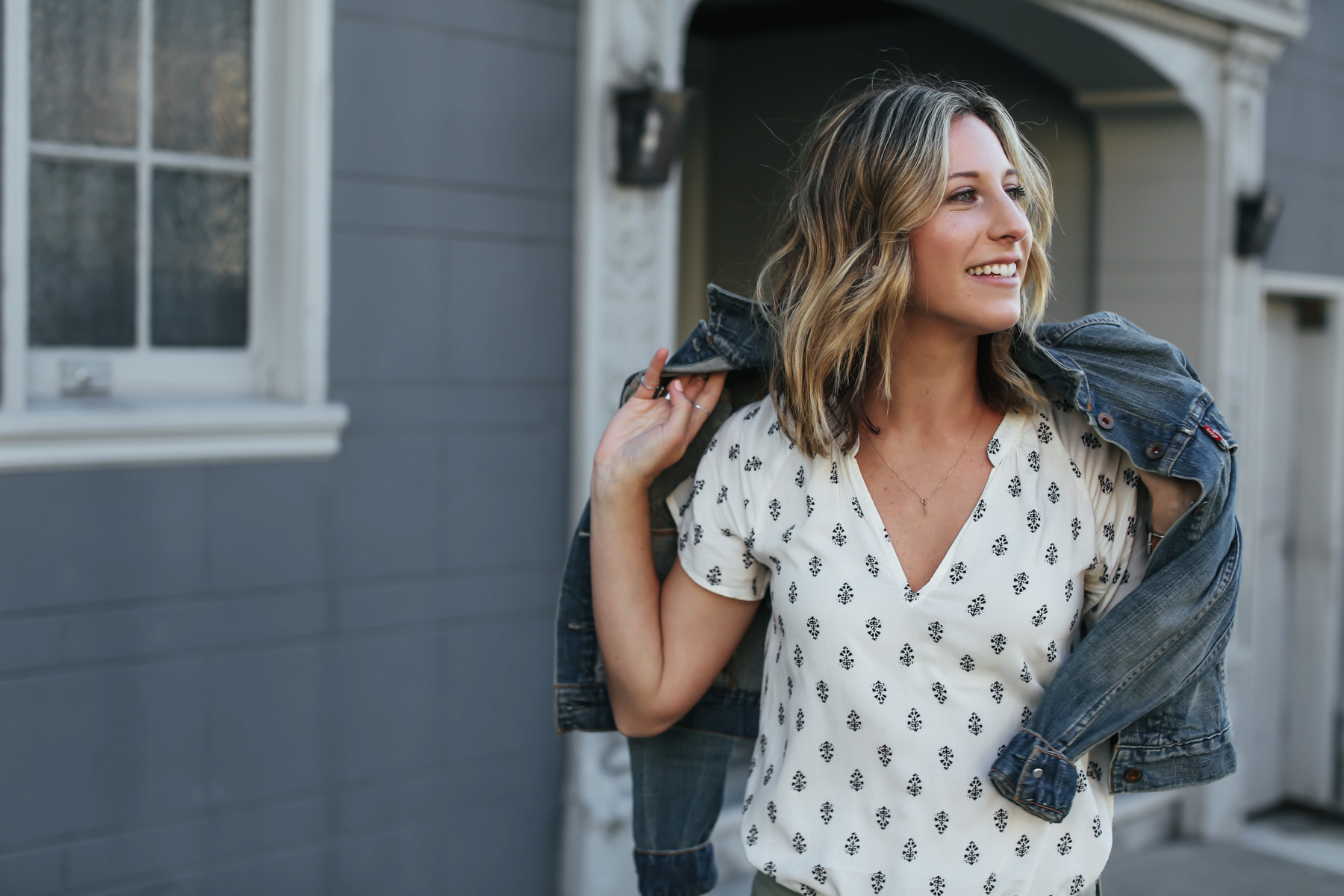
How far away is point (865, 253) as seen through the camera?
1580 mm

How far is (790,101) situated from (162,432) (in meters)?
4.47

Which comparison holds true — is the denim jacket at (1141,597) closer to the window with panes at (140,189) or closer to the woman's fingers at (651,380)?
the woman's fingers at (651,380)

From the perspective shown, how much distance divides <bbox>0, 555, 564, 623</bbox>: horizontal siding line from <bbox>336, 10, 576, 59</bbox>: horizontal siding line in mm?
1406

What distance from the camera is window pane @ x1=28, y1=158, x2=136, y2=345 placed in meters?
2.92

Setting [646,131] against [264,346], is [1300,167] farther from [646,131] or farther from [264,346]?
[264,346]

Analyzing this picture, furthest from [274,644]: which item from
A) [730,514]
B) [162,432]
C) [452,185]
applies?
[730,514]

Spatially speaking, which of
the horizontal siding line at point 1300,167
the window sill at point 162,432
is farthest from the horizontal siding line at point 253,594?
the horizontal siding line at point 1300,167

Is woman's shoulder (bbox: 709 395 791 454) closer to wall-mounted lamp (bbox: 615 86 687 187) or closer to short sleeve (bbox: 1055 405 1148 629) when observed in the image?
short sleeve (bbox: 1055 405 1148 629)

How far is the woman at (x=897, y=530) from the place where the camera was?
1.52 meters

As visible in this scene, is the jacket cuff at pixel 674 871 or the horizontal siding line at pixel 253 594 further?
the horizontal siding line at pixel 253 594

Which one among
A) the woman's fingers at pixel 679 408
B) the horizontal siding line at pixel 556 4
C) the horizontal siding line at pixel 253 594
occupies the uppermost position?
the horizontal siding line at pixel 556 4

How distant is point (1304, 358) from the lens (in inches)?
245

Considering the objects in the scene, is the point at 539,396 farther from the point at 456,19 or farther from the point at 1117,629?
the point at 1117,629

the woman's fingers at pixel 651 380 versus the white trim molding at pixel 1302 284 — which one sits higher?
the white trim molding at pixel 1302 284
